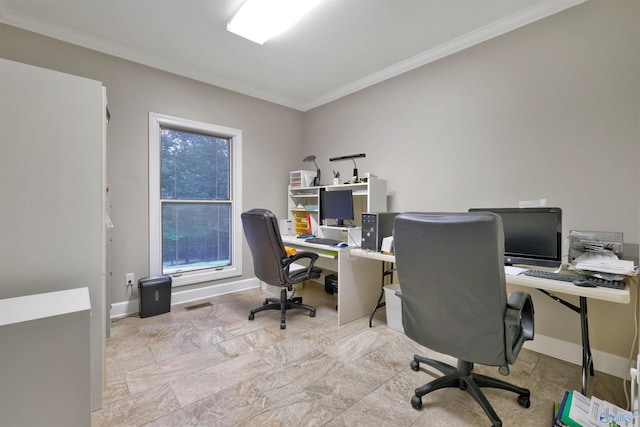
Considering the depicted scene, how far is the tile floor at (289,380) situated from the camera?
59.4 inches

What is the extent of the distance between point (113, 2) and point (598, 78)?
11.9 ft

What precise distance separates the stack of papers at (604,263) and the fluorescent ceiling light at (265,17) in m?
2.50

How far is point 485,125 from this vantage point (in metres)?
2.46

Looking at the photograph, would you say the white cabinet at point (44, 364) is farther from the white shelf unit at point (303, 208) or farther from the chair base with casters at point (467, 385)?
the white shelf unit at point (303, 208)

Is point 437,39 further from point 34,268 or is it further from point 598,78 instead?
point 34,268

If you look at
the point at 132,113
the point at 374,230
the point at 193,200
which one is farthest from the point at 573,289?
the point at 132,113

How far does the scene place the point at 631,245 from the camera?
182 centimetres

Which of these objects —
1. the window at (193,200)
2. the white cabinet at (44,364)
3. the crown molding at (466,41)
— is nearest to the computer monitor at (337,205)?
the window at (193,200)

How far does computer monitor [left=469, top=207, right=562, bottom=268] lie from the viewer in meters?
1.88

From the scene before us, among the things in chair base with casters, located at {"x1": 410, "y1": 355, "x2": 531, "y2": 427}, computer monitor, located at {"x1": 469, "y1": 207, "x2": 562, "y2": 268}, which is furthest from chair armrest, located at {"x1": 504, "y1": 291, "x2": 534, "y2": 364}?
computer monitor, located at {"x1": 469, "y1": 207, "x2": 562, "y2": 268}

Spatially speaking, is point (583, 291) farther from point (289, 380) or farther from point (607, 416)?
point (289, 380)

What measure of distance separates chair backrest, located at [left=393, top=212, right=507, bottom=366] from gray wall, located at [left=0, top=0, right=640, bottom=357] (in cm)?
131

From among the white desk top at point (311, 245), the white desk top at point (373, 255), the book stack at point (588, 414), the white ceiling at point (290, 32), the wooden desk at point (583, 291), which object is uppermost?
the white ceiling at point (290, 32)

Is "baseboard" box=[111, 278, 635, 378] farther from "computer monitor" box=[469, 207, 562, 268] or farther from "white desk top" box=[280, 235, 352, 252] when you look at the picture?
"white desk top" box=[280, 235, 352, 252]
